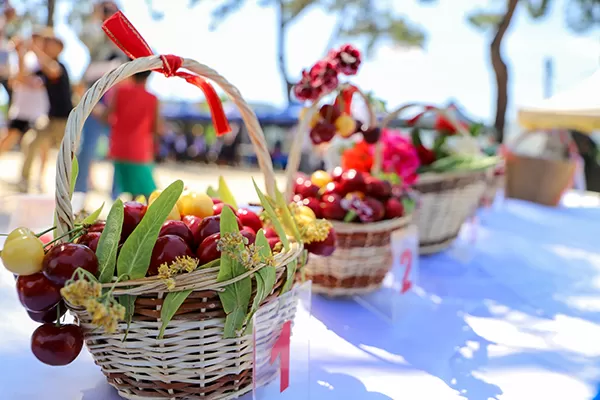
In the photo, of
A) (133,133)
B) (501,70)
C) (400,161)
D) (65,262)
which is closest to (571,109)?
(400,161)

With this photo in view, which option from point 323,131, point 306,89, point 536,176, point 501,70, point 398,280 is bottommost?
point 536,176

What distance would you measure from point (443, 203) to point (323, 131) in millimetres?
591

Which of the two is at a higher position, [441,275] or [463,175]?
[463,175]

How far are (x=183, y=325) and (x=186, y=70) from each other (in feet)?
1.55

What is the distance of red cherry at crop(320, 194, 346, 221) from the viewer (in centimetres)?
127

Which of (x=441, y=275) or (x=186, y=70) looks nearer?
(x=186, y=70)

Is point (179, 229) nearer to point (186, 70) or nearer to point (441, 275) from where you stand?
point (186, 70)

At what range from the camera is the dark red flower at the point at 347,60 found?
1330mm

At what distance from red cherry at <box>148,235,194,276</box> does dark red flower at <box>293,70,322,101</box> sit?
73cm

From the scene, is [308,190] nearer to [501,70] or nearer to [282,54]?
[501,70]

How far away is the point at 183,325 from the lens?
705 millimetres

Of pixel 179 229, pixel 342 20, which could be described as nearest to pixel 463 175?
pixel 179 229

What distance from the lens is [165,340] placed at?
2.31 ft

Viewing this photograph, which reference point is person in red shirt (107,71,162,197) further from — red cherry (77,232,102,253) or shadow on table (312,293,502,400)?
red cherry (77,232,102,253)
